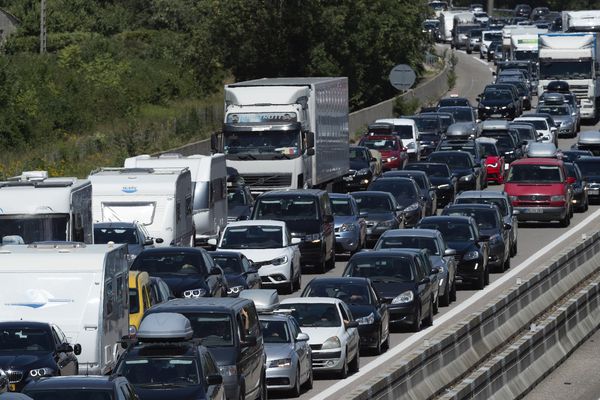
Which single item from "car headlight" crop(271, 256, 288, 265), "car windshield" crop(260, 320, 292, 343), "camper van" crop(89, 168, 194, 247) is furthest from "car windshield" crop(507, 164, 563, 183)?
"car windshield" crop(260, 320, 292, 343)

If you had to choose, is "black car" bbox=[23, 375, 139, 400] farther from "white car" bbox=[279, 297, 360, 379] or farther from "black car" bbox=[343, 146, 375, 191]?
"black car" bbox=[343, 146, 375, 191]

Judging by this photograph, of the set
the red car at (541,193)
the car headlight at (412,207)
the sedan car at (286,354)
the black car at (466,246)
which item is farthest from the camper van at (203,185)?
the sedan car at (286,354)

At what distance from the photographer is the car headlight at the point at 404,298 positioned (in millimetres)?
31562

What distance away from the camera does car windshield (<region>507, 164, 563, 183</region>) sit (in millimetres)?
49250

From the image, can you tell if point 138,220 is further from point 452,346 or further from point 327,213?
point 452,346

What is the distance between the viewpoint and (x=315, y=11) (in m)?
80.8

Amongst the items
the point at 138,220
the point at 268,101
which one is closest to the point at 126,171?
the point at 138,220

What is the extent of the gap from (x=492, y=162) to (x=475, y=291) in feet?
70.6

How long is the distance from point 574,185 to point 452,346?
28.6 m

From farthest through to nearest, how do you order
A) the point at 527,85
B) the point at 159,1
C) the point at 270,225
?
the point at 159,1, the point at 527,85, the point at 270,225

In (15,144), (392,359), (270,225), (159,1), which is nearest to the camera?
(392,359)

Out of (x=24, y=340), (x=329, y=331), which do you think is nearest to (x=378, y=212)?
(x=329, y=331)

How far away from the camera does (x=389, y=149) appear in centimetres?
6012

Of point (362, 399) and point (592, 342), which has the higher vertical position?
point (362, 399)
